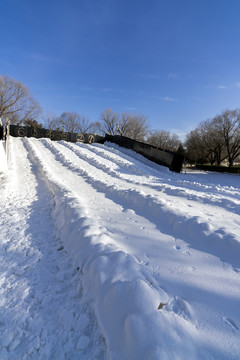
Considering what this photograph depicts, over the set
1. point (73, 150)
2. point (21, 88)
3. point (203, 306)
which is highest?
point (21, 88)

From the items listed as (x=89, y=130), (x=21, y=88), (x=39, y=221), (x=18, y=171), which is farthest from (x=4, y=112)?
(x=39, y=221)

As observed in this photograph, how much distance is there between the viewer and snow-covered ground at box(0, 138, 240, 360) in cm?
138

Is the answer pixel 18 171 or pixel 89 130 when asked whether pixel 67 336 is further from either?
pixel 89 130

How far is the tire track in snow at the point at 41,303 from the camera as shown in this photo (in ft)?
4.74

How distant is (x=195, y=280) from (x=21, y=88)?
40871 millimetres

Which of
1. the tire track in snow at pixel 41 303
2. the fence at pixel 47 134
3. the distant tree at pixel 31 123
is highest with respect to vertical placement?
the distant tree at pixel 31 123

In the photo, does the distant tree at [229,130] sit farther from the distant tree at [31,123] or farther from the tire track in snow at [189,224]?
the distant tree at [31,123]

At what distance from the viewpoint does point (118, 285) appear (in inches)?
69.0

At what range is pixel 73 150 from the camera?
46.8 feet

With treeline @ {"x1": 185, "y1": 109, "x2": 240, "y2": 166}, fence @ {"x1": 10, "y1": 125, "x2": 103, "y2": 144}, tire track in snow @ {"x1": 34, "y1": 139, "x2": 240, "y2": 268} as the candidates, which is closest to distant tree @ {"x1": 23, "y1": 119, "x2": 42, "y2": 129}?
fence @ {"x1": 10, "y1": 125, "x2": 103, "y2": 144}

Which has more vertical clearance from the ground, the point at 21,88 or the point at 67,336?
the point at 21,88

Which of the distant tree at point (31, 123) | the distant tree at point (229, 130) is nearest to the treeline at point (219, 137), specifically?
the distant tree at point (229, 130)

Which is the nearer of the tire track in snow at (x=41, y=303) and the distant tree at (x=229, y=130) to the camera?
the tire track in snow at (x=41, y=303)

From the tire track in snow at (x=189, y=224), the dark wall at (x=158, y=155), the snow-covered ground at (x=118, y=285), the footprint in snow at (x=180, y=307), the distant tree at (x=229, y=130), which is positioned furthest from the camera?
the distant tree at (x=229, y=130)
